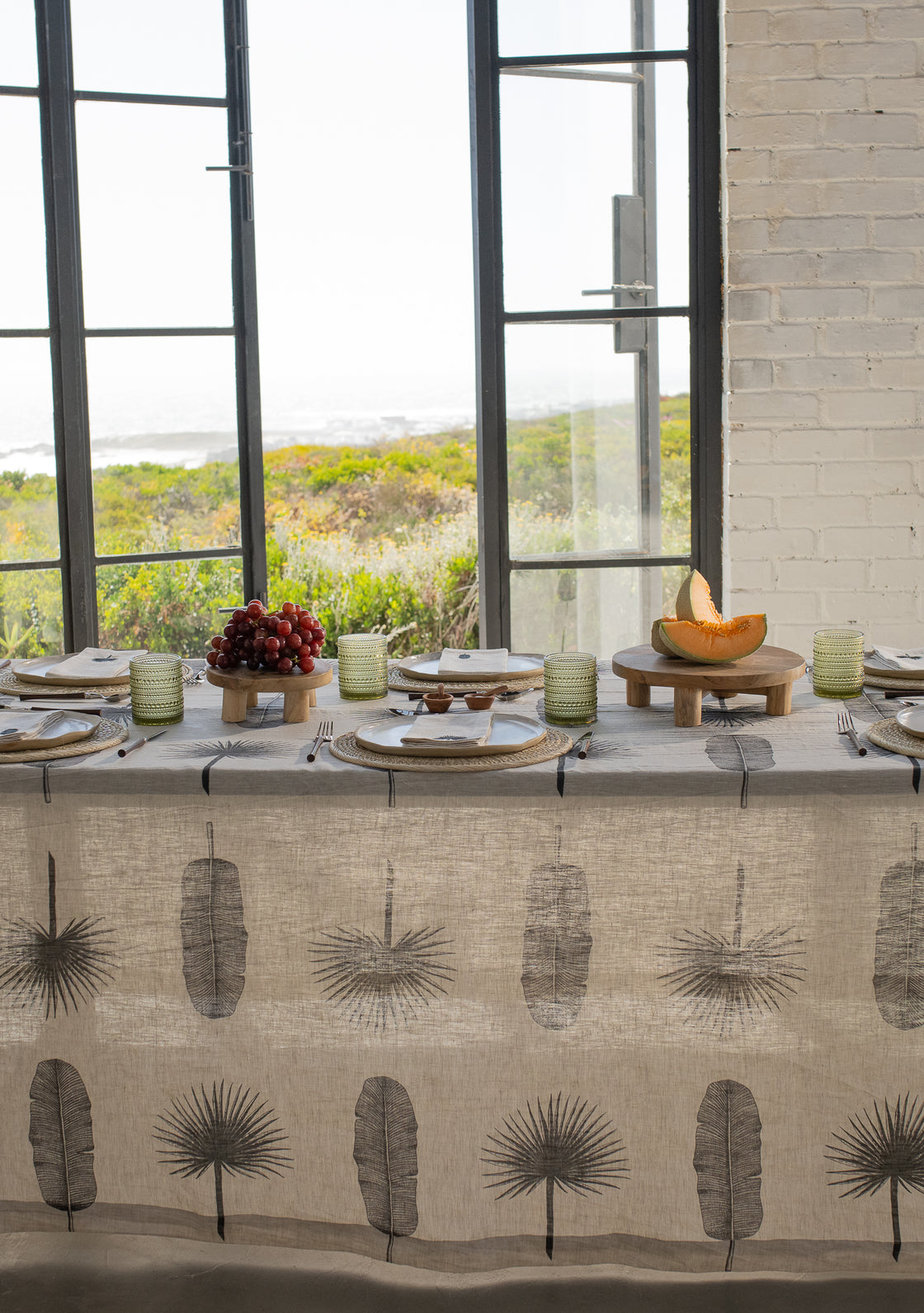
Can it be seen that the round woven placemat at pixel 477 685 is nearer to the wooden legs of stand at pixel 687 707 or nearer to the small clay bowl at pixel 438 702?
the small clay bowl at pixel 438 702

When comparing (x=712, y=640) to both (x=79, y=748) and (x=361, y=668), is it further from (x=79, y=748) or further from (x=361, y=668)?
(x=79, y=748)

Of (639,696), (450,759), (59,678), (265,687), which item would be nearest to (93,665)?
(59,678)

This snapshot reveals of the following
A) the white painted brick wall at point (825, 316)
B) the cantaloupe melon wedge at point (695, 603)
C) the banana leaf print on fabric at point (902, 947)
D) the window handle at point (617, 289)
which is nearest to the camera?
the banana leaf print on fabric at point (902, 947)

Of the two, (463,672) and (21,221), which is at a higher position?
(21,221)

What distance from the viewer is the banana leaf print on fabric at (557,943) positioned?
52.7 inches

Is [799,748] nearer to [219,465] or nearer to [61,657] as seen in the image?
[61,657]

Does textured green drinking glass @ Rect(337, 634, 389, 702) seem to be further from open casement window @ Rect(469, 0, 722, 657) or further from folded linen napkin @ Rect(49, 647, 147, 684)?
open casement window @ Rect(469, 0, 722, 657)

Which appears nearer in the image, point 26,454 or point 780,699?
point 780,699

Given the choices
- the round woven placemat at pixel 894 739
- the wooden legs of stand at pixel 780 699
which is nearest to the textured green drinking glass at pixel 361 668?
the wooden legs of stand at pixel 780 699

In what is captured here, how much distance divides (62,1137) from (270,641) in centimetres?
69

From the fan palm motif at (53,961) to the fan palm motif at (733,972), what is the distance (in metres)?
0.70

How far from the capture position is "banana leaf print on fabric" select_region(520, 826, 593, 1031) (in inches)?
52.7

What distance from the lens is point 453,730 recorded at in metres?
1.45

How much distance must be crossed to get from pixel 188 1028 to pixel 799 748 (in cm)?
84
